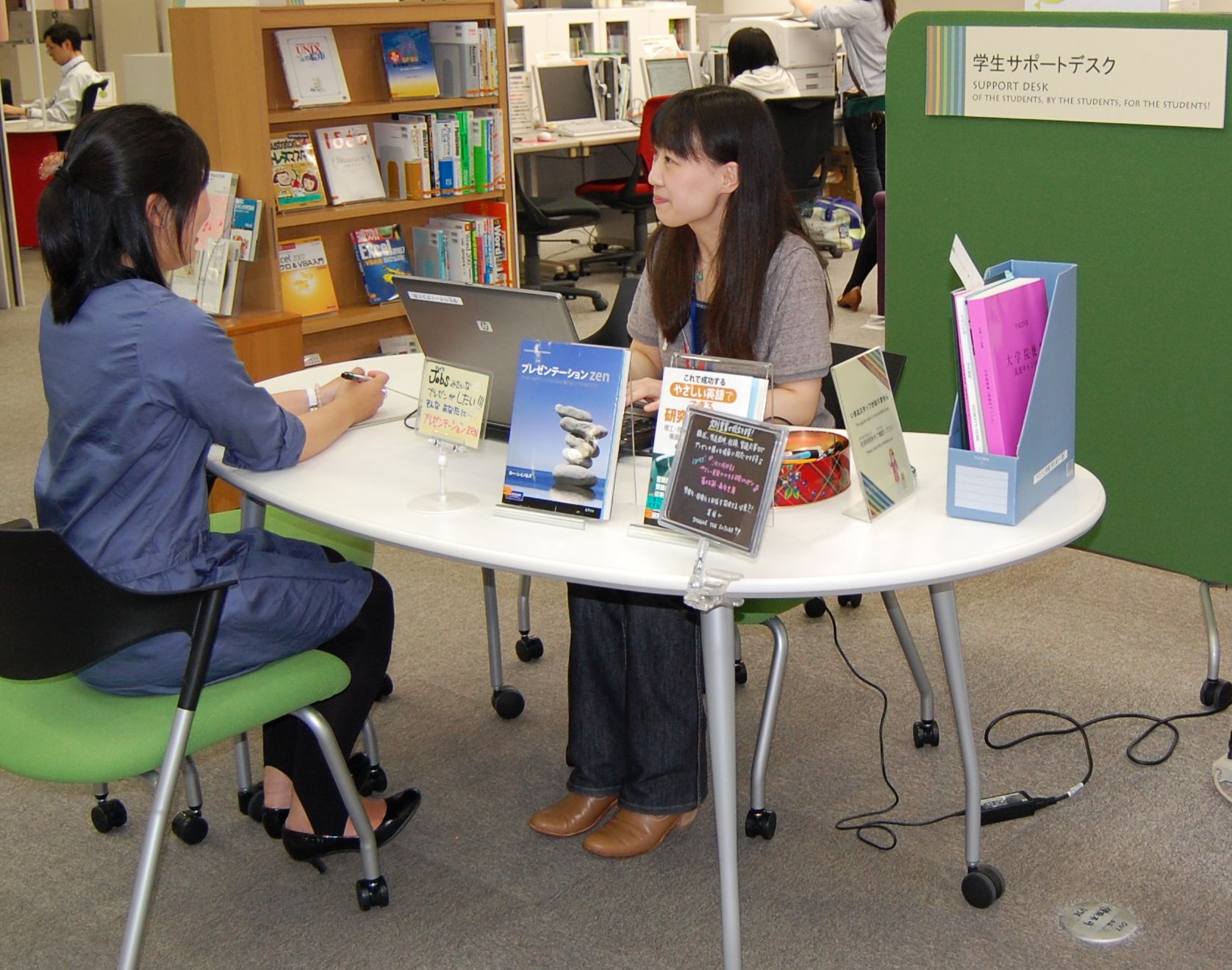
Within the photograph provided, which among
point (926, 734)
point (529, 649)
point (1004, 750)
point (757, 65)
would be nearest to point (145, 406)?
point (529, 649)

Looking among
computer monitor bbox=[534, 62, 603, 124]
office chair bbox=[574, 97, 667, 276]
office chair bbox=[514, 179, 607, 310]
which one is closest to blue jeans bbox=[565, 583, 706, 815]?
office chair bbox=[514, 179, 607, 310]

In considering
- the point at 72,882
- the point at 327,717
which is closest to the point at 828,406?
the point at 327,717

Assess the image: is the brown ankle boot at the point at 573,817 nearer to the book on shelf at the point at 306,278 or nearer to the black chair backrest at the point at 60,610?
the black chair backrest at the point at 60,610

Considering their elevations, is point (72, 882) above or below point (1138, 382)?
below

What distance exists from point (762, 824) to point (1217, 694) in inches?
37.7

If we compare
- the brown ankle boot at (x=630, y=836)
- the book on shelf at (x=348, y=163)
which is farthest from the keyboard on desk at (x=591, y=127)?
the brown ankle boot at (x=630, y=836)

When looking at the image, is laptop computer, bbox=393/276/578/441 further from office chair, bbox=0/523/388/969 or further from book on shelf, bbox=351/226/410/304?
book on shelf, bbox=351/226/410/304

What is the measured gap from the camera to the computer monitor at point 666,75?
289 inches

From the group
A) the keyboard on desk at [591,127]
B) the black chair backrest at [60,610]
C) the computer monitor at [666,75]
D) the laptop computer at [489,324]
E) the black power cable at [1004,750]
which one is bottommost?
the black power cable at [1004,750]

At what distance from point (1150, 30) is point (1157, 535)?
34.0 inches

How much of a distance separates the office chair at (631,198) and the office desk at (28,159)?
311cm

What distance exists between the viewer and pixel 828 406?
7.95ft

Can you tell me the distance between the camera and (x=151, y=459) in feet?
5.74

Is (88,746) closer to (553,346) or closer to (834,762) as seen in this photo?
(553,346)
